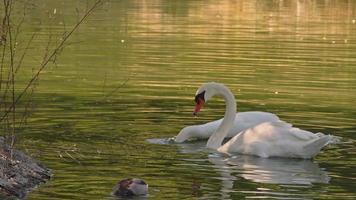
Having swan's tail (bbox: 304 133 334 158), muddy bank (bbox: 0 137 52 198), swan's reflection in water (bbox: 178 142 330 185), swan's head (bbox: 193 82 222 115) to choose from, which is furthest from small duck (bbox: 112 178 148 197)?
swan's head (bbox: 193 82 222 115)

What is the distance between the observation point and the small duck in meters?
12.4

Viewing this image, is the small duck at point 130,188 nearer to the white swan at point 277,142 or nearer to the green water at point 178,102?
the green water at point 178,102

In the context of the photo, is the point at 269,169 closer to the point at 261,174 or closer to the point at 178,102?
the point at 261,174

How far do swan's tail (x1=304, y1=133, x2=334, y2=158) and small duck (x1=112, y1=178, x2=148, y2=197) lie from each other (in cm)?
334

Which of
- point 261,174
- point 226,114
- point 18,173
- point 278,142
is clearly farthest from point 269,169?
point 18,173

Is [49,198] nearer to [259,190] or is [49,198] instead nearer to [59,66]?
[259,190]

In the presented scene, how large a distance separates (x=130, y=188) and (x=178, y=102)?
8.20 m

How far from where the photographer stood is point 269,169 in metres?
14.8

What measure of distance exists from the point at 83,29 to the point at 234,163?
24.7 metres

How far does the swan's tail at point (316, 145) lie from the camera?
15.3m

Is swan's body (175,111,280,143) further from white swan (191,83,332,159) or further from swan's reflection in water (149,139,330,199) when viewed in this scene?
white swan (191,83,332,159)

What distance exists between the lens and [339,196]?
12.8m

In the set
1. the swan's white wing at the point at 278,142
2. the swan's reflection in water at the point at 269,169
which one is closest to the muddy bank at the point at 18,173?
the swan's reflection in water at the point at 269,169

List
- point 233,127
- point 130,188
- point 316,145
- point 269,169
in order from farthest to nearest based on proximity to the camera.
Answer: point 233,127 < point 316,145 < point 269,169 < point 130,188
